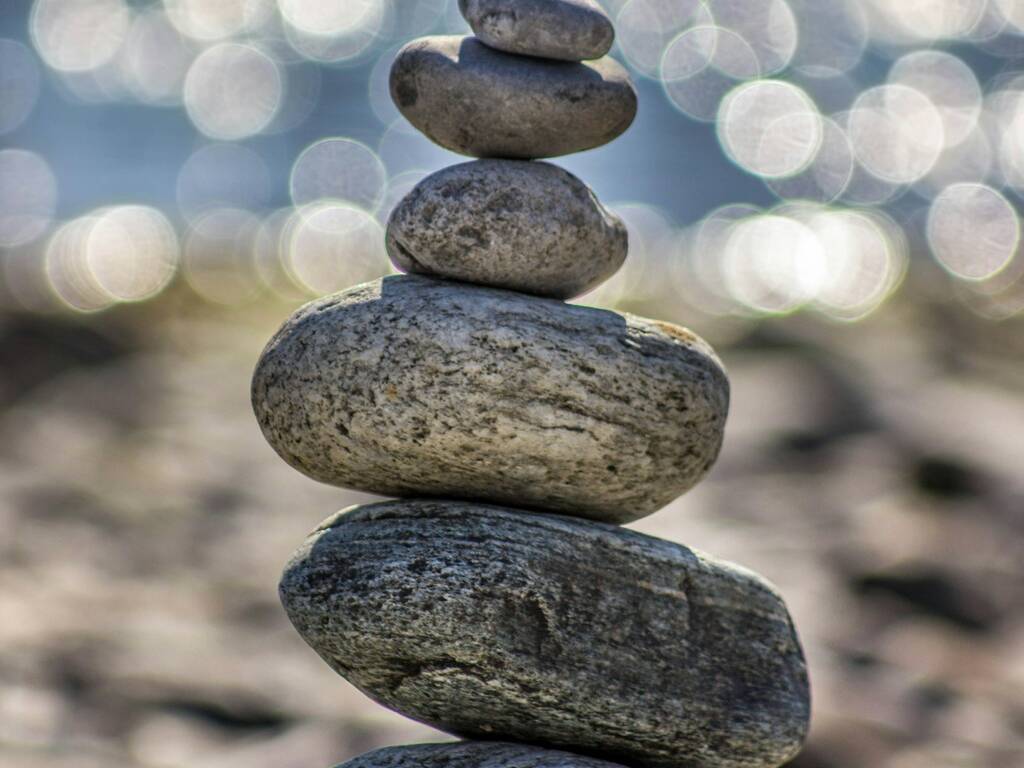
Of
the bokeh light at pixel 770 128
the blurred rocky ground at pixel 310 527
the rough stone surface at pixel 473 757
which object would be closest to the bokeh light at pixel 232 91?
the bokeh light at pixel 770 128

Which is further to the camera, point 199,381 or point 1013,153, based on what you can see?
point 1013,153

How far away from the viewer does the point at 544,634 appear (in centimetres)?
423

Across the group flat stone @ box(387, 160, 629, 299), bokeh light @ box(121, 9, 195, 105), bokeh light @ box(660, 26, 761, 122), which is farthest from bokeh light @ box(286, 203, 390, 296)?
flat stone @ box(387, 160, 629, 299)

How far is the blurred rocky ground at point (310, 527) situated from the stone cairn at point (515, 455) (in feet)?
13.4

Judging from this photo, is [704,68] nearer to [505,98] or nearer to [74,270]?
[74,270]

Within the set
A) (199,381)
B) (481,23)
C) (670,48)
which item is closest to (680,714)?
(481,23)

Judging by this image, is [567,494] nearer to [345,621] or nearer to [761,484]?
[345,621]

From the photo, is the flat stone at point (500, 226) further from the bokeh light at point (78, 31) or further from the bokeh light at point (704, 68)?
the bokeh light at point (78, 31)

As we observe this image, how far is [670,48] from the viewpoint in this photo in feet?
116

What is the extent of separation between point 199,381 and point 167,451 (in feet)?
3.50

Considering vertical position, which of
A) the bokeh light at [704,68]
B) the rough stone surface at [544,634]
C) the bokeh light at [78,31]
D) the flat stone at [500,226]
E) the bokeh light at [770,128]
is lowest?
the rough stone surface at [544,634]

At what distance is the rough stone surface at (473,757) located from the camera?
14.1 feet

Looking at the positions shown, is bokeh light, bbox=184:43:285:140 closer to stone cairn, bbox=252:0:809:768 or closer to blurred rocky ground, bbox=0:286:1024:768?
blurred rocky ground, bbox=0:286:1024:768

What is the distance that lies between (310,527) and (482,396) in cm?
715
